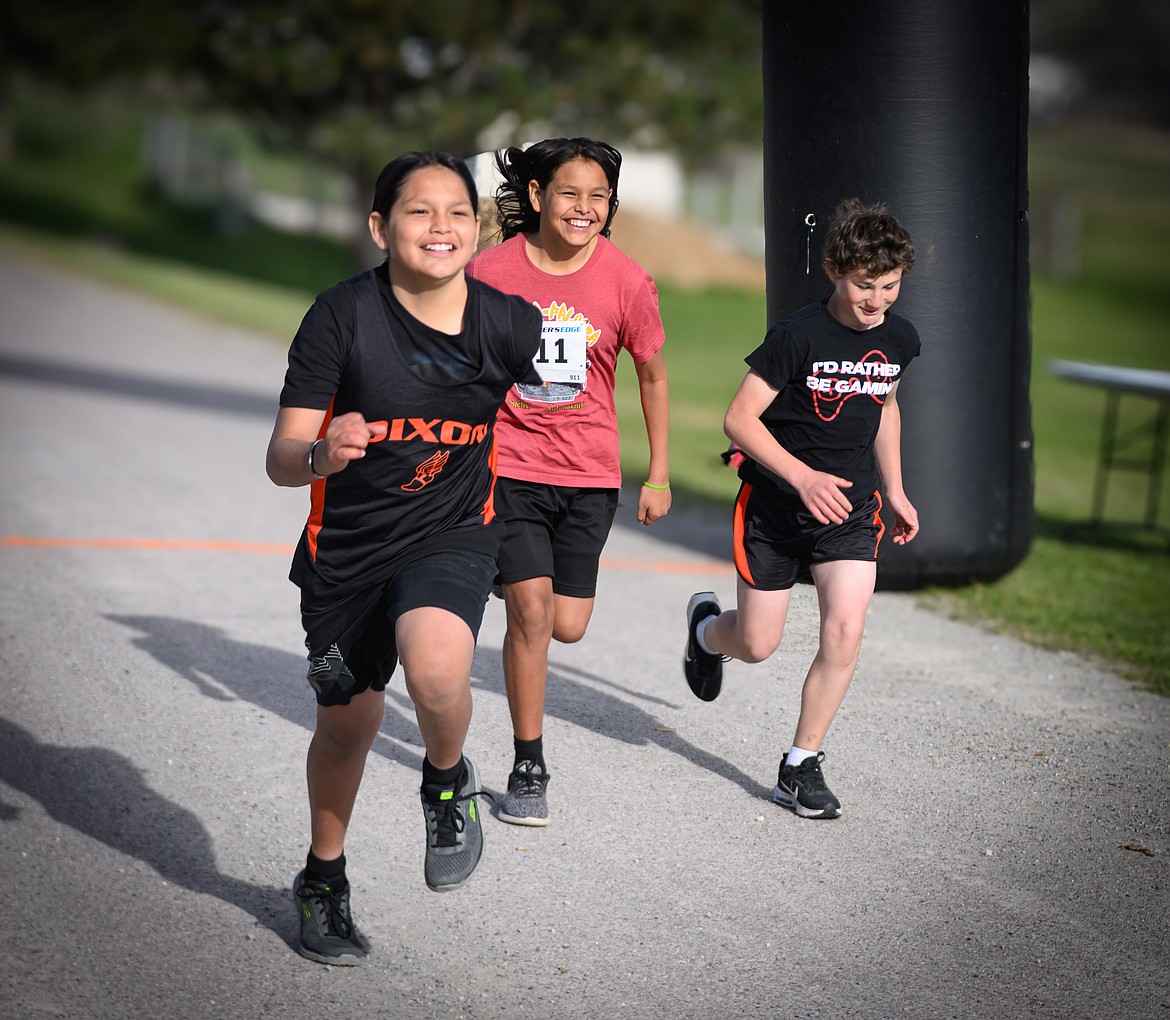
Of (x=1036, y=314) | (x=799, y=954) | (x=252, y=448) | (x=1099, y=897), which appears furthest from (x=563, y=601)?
(x=1036, y=314)

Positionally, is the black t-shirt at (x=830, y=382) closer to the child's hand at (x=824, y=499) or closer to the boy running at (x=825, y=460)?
the boy running at (x=825, y=460)

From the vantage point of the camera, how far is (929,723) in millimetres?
5566

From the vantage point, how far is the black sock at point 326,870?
3.62m

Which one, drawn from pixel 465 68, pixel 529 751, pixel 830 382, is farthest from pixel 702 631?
pixel 465 68

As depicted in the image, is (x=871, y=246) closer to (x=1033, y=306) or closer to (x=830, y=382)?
(x=830, y=382)

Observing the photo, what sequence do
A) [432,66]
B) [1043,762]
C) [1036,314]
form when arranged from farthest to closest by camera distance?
[1036,314] < [432,66] < [1043,762]

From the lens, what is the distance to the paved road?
3.57 m

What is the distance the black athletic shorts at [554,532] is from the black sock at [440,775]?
0.91 meters

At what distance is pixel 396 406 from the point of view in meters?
3.47

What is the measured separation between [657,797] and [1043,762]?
1.43 meters

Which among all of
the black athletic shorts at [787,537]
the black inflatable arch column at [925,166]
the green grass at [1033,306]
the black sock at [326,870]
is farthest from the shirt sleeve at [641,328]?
the green grass at [1033,306]

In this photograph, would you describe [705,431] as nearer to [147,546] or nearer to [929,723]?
[147,546]

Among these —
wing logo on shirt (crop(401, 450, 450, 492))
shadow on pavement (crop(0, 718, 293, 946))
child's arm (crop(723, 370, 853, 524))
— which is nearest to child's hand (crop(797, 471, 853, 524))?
child's arm (crop(723, 370, 853, 524))

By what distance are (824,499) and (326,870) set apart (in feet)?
5.65
